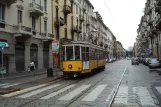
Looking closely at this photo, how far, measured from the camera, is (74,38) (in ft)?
169

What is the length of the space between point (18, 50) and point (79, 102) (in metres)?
18.5

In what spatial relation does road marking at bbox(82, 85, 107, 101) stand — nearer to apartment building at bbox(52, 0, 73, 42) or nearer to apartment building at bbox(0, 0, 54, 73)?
apartment building at bbox(0, 0, 54, 73)

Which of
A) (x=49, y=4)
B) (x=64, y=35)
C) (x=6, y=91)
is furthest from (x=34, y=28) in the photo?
(x=6, y=91)

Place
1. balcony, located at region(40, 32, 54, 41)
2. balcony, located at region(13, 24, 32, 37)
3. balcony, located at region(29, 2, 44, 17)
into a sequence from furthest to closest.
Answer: balcony, located at region(40, 32, 54, 41) < balcony, located at region(29, 2, 44, 17) < balcony, located at region(13, 24, 32, 37)

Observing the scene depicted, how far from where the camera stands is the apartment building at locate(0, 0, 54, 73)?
80.3ft

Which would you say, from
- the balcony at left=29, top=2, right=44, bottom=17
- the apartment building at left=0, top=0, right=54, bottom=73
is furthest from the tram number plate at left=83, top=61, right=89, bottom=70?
the balcony at left=29, top=2, right=44, bottom=17

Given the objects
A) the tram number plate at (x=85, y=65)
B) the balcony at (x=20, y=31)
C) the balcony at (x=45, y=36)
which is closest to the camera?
the tram number plate at (x=85, y=65)

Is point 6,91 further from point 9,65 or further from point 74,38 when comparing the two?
point 74,38

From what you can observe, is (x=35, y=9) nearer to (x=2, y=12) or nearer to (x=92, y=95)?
(x=2, y=12)

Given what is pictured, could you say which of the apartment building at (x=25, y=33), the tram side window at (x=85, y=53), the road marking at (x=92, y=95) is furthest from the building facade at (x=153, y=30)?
the road marking at (x=92, y=95)

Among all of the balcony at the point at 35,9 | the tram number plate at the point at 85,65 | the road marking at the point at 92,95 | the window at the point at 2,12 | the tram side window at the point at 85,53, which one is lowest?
the road marking at the point at 92,95

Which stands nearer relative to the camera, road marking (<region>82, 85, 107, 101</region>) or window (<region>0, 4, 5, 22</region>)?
road marking (<region>82, 85, 107, 101</region>)

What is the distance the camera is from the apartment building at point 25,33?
2447cm

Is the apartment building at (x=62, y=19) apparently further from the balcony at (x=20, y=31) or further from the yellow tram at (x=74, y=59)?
the yellow tram at (x=74, y=59)
